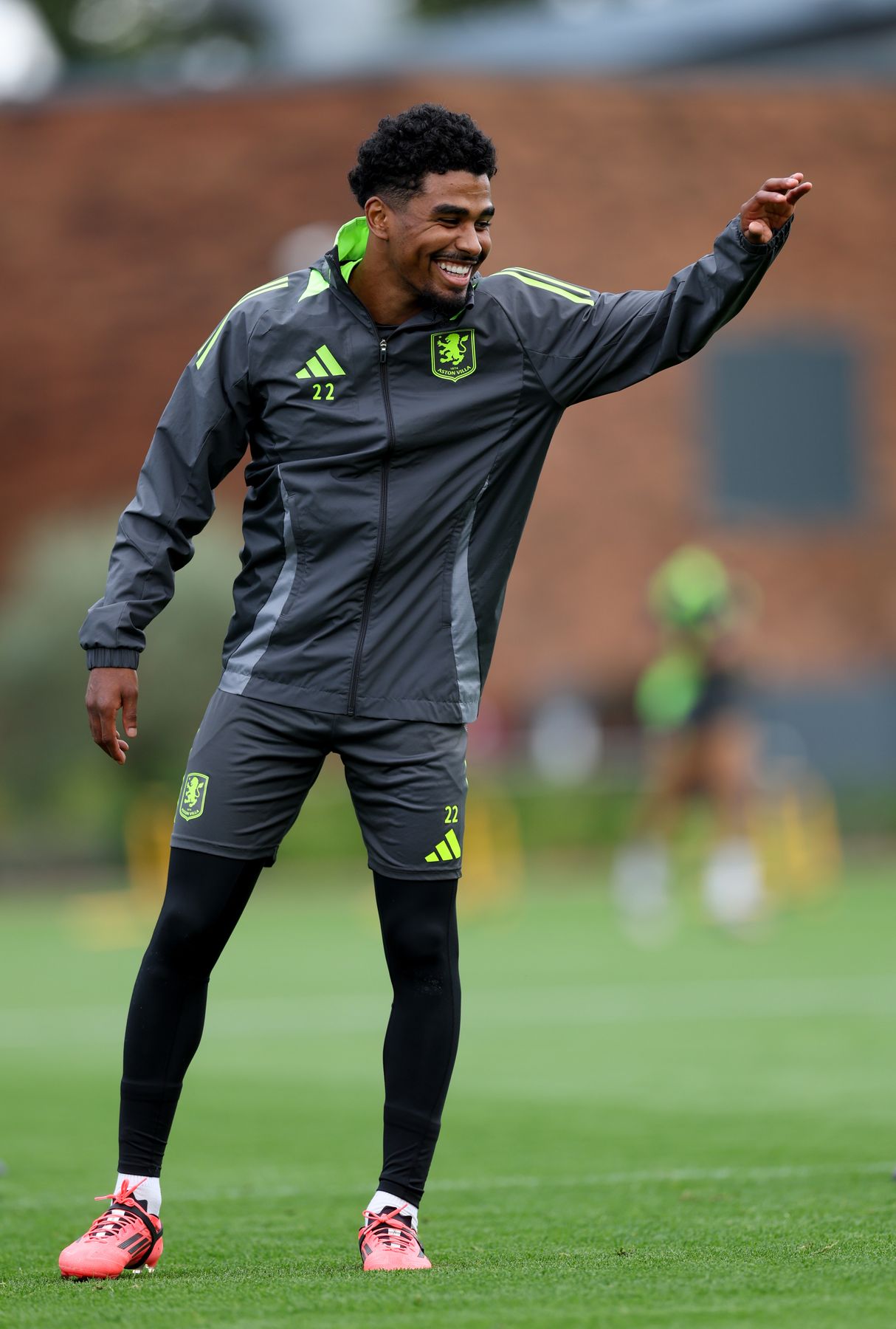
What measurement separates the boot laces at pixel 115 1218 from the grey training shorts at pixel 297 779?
0.76 meters

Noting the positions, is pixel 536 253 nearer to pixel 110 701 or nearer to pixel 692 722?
pixel 692 722

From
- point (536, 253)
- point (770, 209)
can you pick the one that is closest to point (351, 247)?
point (770, 209)

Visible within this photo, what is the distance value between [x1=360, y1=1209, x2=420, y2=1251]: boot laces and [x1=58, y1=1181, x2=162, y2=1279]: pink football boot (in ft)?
1.52

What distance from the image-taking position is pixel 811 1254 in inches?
175

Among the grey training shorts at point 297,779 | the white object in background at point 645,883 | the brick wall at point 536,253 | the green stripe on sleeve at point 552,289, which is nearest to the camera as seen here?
the grey training shorts at point 297,779

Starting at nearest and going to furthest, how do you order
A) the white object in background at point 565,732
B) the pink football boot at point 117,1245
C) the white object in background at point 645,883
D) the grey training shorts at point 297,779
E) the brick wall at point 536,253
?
the pink football boot at point 117,1245 < the grey training shorts at point 297,779 < the white object in background at point 645,883 < the brick wall at point 536,253 < the white object in background at point 565,732

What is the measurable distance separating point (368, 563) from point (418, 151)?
2.96ft

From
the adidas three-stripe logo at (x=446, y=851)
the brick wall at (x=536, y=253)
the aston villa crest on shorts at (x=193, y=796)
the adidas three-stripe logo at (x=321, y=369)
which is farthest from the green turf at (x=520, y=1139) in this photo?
the brick wall at (x=536, y=253)

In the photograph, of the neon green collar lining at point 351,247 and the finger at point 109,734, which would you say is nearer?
the finger at point 109,734

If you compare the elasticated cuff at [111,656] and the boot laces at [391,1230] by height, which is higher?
the elasticated cuff at [111,656]

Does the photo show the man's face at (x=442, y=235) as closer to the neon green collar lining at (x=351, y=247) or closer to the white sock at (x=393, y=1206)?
the neon green collar lining at (x=351, y=247)

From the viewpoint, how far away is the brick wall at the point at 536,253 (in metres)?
27.5

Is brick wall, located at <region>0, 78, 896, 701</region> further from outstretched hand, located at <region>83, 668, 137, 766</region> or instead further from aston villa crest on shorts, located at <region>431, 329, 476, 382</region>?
outstretched hand, located at <region>83, 668, 137, 766</region>

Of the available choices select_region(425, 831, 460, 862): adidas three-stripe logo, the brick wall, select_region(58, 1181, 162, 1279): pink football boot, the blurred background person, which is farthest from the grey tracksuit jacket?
the brick wall
